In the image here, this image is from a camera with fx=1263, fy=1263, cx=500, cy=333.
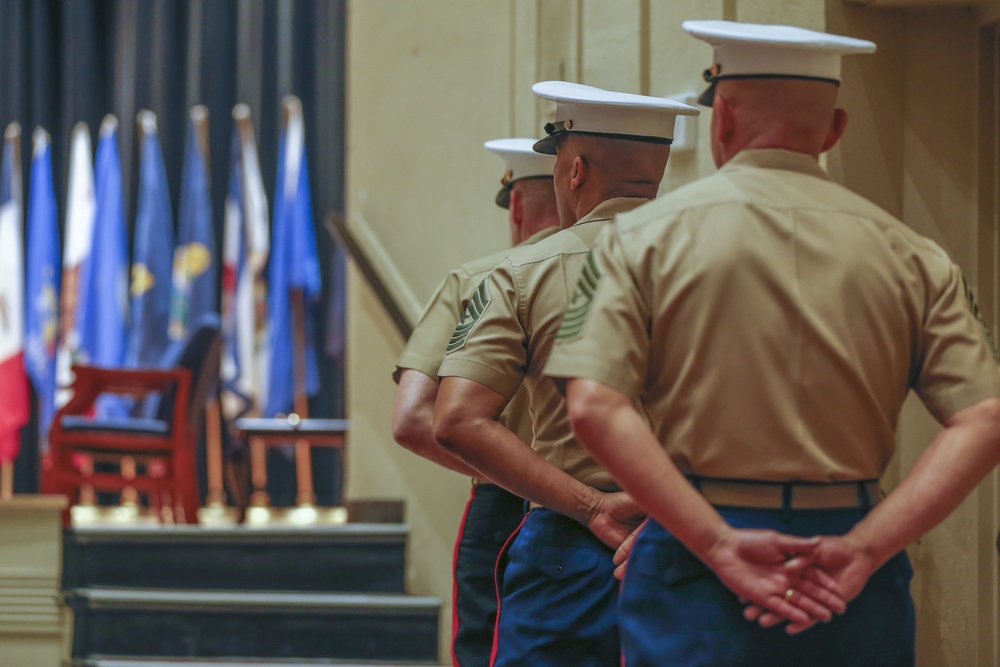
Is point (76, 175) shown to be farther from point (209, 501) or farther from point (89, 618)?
point (89, 618)

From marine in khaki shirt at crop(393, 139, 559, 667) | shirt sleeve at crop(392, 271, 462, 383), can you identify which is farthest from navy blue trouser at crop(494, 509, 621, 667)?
shirt sleeve at crop(392, 271, 462, 383)

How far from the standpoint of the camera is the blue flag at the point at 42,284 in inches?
291

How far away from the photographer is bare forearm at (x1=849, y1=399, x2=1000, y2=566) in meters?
1.29

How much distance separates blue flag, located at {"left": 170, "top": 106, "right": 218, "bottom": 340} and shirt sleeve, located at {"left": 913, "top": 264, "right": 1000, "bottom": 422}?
6.09m

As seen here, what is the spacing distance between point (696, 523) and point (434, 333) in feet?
3.50

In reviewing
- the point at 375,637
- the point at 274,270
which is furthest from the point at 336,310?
the point at 375,637

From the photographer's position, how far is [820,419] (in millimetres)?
1315

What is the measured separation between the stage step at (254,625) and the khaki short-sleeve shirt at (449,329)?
1.58 meters

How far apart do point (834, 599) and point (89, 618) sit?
318 cm

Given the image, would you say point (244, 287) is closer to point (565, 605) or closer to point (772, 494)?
point (565, 605)

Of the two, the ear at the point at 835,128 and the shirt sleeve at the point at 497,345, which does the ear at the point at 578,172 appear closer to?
the shirt sleeve at the point at 497,345

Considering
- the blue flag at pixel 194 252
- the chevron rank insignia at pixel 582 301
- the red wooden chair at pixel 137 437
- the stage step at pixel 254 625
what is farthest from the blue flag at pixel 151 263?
the chevron rank insignia at pixel 582 301

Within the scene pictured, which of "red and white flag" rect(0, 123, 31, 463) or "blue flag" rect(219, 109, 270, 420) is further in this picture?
"red and white flag" rect(0, 123, 31, 463)

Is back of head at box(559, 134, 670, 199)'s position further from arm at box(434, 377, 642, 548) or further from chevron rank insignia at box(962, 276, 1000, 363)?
chevron rank insignia at box(962, 276, 1000, 363)
